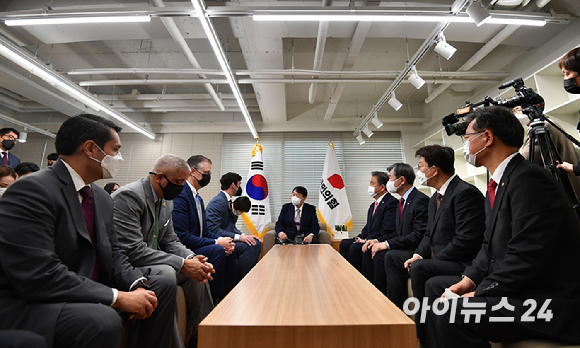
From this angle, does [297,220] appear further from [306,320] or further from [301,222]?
[306,320]

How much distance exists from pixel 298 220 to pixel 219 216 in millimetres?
1571

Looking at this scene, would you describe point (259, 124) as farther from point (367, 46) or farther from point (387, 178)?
point (387, 178)

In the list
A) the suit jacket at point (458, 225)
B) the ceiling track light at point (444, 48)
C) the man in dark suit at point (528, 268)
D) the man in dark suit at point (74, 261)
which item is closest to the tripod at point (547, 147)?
the suit jacket at point (458, 225)

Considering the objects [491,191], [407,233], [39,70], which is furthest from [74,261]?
[39,70]

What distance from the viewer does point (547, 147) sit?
1.68 m

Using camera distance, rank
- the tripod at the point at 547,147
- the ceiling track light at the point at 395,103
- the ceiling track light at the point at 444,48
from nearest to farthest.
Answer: the tripod at the point at 547,147, the ceiling track light at the point at 444,48, the ceiling track light at the point at 395,103

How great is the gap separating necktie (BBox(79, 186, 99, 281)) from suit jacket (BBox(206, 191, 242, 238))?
1.93 meters

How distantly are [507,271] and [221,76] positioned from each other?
4.65 m

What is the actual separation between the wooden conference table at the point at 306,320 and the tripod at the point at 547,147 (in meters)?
1.47

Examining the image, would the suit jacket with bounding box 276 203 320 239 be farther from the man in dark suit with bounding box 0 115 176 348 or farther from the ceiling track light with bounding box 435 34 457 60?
the man in dark suit with bounding box 0 115 176 348

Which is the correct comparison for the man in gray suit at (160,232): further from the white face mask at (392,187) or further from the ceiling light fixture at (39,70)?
the ceiling light fixture at (39,70)

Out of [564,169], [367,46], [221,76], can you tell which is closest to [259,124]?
[221,76]

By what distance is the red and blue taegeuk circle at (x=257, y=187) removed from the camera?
5453 mm

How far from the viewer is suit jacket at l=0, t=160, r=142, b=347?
2.74 feet
